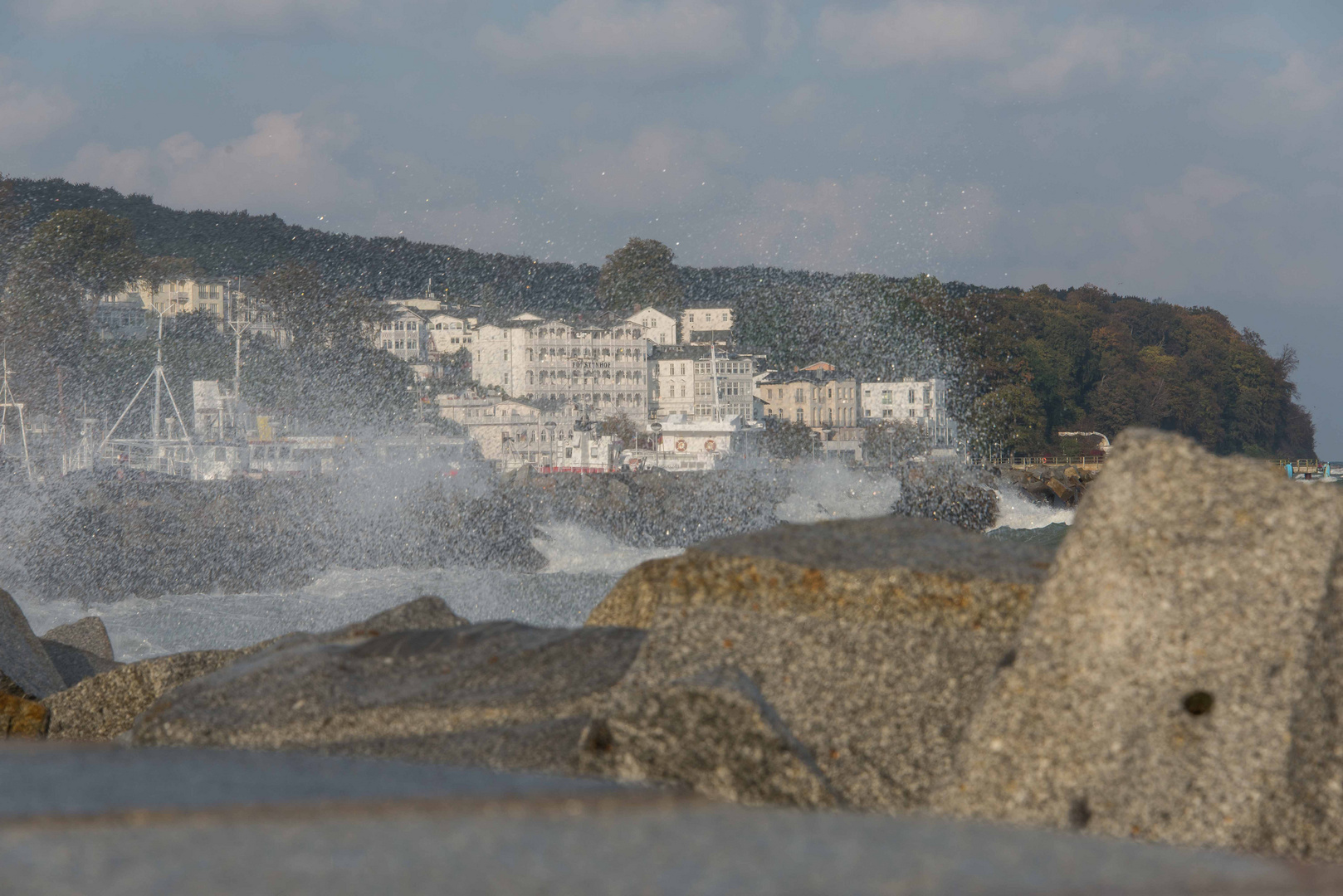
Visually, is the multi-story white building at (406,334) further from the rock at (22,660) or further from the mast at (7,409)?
the rock at (22,660)

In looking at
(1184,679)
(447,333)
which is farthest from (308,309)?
(1184,679)

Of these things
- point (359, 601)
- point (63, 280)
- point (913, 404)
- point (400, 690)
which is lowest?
point (359, 601)

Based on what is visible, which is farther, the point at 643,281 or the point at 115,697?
the point at 643,281

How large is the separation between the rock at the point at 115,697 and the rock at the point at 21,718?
12 centimetres

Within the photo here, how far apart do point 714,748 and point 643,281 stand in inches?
4529

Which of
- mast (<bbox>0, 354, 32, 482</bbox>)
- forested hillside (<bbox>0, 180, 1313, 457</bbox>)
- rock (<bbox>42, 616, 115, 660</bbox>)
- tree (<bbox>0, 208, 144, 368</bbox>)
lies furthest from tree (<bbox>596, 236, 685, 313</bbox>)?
rock (<bbox>42, 616, 115, 660</bbox>)

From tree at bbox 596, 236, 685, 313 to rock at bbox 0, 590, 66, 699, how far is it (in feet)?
349

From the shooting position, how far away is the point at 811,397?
105562 millimetres

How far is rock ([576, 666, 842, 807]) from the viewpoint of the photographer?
3.73 metres

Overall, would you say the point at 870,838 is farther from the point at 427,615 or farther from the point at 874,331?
the point at 874,331

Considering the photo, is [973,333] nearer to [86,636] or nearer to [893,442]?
[893,442]

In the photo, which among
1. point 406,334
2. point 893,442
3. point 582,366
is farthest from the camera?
point 406,334

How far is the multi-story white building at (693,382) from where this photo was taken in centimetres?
9612

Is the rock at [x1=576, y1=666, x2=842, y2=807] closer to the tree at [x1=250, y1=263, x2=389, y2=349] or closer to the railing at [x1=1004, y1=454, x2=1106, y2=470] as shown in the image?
the railing at [x1=1004, y1=454, x2=1106, y2=470]
